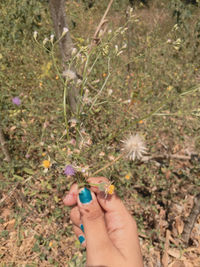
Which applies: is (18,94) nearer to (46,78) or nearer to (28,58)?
(46,78)

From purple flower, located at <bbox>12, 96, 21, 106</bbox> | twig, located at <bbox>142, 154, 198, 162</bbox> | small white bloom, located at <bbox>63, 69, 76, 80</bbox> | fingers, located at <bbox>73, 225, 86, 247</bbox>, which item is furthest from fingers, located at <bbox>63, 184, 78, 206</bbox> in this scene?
purple flower, located at <bbox>12, 96, 21, 106</bbox>

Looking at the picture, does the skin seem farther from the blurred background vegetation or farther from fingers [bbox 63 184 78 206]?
the blurred background vegetation

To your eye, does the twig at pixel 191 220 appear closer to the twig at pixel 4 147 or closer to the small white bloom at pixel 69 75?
the small white bloom at pixel 69 75

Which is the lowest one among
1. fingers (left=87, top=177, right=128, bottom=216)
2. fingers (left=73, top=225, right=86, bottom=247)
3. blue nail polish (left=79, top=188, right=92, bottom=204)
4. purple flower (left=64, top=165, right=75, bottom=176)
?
fingers (left=73, top=225, right=86, bottom=247)

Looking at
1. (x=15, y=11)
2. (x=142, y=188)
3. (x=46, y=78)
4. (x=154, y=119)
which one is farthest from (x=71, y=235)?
(x=15, y=11)

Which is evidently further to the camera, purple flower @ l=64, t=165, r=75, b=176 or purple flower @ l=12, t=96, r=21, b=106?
purple flower @ l=12, t=96, r=21, b=106

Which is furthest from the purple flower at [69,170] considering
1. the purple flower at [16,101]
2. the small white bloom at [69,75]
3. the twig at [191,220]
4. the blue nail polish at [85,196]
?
the purple flower at [16,101]
